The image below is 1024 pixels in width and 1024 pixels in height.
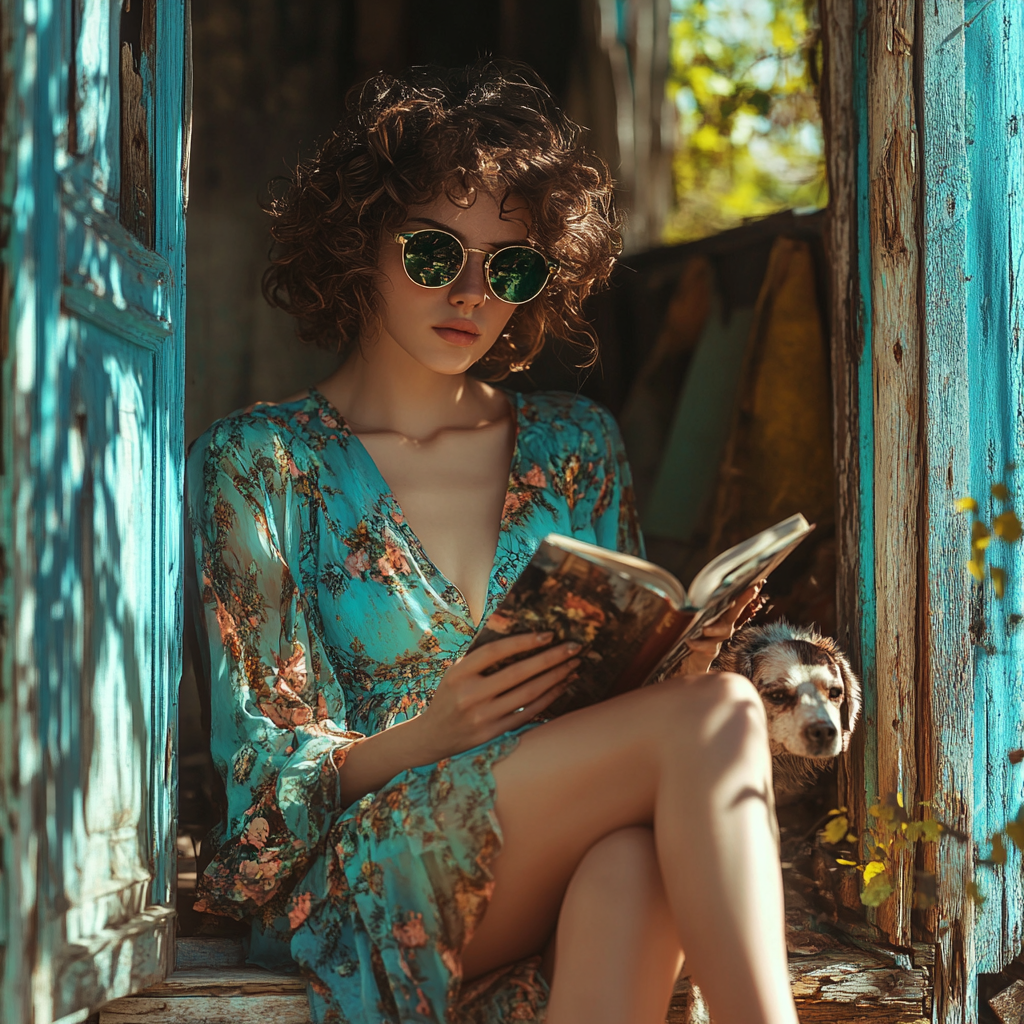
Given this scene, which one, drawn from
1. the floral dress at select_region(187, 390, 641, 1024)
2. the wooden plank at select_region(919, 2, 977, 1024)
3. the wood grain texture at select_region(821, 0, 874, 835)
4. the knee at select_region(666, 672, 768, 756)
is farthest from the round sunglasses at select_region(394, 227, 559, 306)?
the knee at select_region(666, 672, 768, 756)

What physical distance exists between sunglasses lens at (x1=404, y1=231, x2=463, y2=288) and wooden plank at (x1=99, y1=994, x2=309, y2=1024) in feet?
4.87

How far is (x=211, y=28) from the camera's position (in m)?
3.88

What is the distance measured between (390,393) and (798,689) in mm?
1204

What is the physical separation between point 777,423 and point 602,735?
1.78 meters

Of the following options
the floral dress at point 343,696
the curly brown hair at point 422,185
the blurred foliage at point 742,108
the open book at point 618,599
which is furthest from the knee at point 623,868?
the blurred foliage at point 742,108

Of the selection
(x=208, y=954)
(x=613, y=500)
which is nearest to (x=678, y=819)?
(x=208, y=954)

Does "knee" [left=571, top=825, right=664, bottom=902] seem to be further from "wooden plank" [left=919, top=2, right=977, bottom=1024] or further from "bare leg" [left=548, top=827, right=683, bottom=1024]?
"wooden plank" [left=919, top=2, right=977, bottom=1024]

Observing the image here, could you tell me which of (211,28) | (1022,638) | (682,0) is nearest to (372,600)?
(1022,638)

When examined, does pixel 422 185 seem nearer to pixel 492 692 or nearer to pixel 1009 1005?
pixel 492 692

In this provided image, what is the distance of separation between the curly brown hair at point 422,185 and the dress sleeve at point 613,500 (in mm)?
408

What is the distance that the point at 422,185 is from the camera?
7.76 ft

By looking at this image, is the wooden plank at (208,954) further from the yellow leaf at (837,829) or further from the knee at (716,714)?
the yellow leaf at (837,829)

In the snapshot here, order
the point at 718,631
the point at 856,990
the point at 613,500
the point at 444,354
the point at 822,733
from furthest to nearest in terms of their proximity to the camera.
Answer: the point at 613,500, the point at 444,354, the point at 856,990, the point at 822,733, the point at 718,631

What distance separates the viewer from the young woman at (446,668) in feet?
5.68
